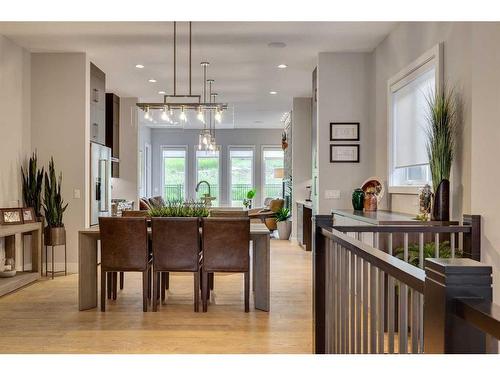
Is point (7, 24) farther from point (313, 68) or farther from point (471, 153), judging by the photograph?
point (471, 153)

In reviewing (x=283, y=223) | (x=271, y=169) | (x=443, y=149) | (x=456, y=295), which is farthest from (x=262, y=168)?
(x=456, y=295)

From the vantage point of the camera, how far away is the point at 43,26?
4.93 m

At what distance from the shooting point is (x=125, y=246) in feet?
13.5

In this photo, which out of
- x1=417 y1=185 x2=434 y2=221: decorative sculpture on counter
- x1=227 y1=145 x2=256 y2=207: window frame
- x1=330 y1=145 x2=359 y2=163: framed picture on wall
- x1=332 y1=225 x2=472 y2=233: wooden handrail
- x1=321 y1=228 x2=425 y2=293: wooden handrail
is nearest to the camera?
x1=321 y1=228 x2=425 y2=293: wooden handrail

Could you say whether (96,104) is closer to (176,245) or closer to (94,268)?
(94,268)

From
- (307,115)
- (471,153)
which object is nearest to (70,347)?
(471,153)

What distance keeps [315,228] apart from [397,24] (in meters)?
3.17

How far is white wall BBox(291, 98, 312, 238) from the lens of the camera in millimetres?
9102

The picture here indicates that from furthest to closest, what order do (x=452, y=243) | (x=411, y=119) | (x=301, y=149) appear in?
1. (x=301, y=149)
2. (x=411, y=119)
3. (x=452, y=243)

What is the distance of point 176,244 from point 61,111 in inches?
118

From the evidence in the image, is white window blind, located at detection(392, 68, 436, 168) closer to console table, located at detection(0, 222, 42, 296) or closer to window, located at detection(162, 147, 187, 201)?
console table, located at detection(0, 222, 42, 296)

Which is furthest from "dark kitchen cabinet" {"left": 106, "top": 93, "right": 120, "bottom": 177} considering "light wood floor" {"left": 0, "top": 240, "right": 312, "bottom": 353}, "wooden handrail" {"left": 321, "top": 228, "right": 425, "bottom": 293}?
"wooden handrail" {"left": 321, "top": 228, "right": 425, "bottom": 293}

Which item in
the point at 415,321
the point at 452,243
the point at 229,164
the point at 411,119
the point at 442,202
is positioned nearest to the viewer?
the point at 415,321

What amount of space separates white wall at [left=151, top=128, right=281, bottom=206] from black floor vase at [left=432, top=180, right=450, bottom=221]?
1032 centimetres
